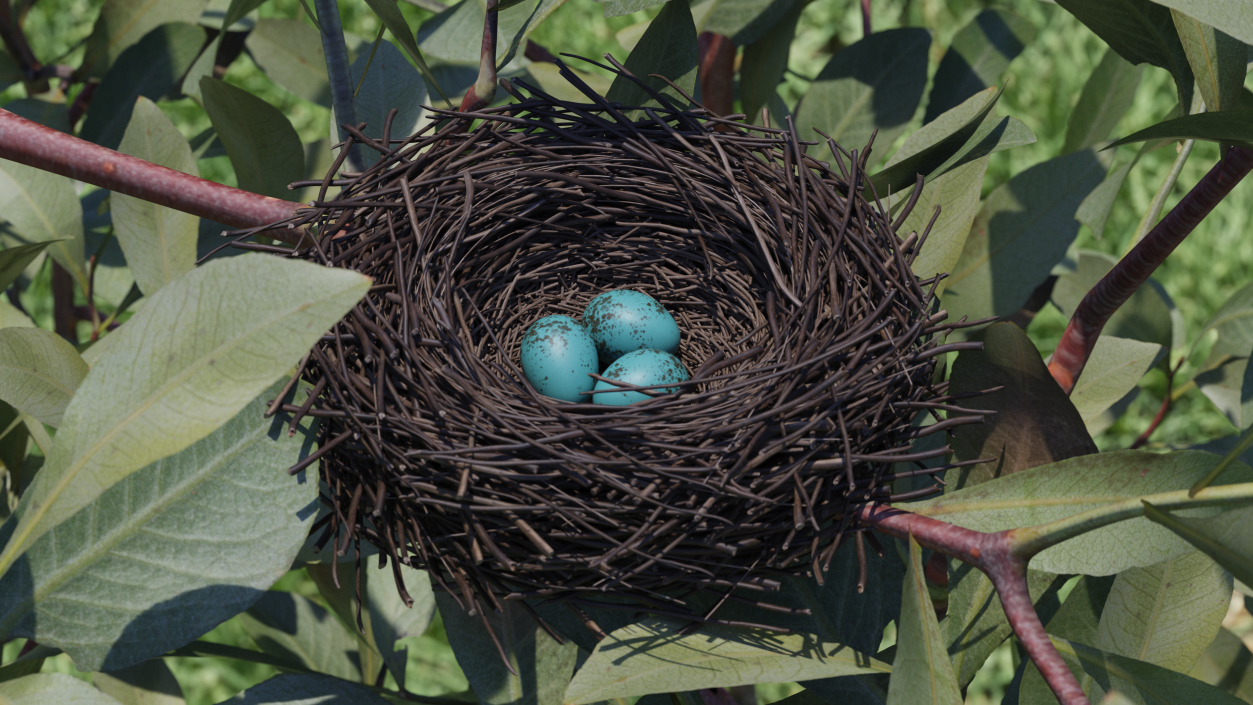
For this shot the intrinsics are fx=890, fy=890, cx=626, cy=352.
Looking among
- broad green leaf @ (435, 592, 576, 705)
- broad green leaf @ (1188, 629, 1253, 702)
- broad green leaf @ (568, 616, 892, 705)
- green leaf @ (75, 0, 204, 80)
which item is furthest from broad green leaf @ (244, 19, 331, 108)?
broad green leaf @ (1188, 629, 1253, 702)

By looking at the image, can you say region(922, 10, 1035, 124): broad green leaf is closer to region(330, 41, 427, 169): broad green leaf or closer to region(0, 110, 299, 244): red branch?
region(330, 41, 427, 169): broad green leaf

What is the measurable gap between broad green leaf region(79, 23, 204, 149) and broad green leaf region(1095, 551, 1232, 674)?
113 centimetres

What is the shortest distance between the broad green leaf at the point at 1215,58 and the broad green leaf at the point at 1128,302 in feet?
1.54

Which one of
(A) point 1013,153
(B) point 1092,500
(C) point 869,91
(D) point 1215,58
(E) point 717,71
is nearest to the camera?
(B) point 1092,500

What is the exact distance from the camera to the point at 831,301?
804 mm

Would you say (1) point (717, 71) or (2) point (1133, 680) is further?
(1) point (717, 71)

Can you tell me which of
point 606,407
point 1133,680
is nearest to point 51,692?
point 606,407

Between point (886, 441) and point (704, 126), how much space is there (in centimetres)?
39

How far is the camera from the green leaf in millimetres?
1122

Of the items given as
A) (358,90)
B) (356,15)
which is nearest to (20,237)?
(358,90)

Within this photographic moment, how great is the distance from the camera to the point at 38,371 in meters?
0.73

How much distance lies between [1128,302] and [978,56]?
1.24ft

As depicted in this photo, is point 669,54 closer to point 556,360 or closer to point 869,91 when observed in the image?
point 869,91

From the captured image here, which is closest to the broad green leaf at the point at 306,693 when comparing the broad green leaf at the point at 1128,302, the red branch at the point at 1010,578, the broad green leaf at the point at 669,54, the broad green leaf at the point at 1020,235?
the red branch at the point at 1010,578
